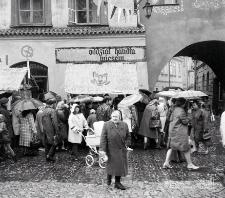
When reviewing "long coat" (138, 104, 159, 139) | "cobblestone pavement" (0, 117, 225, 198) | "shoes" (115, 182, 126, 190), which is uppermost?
"long coat" (138, 104, 159, 139)

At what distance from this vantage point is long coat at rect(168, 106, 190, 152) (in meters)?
10.6

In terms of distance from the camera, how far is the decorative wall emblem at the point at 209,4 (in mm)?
20750

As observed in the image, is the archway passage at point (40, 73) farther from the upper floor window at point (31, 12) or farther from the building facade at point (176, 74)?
the building facade at point (176, 74)

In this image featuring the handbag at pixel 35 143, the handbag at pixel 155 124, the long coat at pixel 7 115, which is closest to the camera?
the long coat at pixel 7 115

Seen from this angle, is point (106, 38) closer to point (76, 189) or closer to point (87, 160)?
point (87, 160)

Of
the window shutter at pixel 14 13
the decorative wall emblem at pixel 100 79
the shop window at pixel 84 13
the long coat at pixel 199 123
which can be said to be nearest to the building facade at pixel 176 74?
the shop window at pixel 84 13

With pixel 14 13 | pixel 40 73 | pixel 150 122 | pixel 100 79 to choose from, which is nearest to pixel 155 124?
pixel 150 122

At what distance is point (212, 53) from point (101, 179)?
16.6 meters

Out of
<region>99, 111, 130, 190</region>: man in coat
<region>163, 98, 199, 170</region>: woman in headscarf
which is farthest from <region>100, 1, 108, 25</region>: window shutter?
<region>99, 111, 130, 190</region>: man in coat

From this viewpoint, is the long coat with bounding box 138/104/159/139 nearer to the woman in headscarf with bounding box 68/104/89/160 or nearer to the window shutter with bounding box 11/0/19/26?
the woman in headscarf with bounding box 68/104/89/160

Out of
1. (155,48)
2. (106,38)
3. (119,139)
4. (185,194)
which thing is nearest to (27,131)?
(119,139)

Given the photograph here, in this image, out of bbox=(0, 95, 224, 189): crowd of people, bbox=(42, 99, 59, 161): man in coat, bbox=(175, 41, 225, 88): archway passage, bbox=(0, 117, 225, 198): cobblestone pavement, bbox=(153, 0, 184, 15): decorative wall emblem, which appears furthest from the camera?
bbox=(175, 41, 225, 88): archway passage

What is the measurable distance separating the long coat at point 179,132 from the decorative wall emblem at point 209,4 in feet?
37.2

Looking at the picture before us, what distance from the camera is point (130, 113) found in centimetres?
1516
